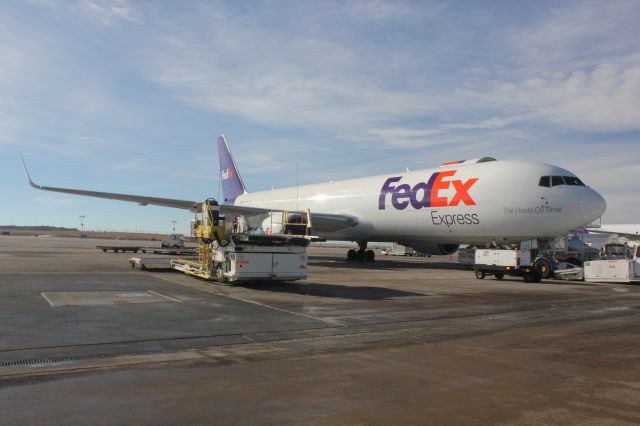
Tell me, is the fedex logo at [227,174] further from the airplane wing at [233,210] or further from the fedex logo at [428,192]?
the fedex logo at [428,192]

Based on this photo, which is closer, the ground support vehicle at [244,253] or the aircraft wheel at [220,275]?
the ground support vehicle at [244,253]

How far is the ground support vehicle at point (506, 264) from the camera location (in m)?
20.6

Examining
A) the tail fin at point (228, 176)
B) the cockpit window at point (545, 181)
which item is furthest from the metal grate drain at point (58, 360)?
the tail fin at point (228, 176)

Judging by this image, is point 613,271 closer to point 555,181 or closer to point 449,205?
point 555,181

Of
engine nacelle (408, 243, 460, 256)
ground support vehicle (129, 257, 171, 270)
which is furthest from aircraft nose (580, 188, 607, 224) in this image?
ground support vehicle (129, 257, 171, 270)

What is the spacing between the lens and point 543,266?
21.5 meters

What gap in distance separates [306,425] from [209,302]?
7928mm

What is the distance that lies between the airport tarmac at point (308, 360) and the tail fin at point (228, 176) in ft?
102

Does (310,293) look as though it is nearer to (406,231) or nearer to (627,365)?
(627,365)

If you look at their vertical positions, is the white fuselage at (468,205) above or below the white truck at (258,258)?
above

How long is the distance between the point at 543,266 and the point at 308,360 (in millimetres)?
17629

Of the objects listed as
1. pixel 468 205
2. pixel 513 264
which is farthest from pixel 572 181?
pixel 513 264

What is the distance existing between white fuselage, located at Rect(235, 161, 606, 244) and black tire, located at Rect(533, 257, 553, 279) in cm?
114

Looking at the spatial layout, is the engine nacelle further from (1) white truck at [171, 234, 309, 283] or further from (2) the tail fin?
(2) the tail fin
